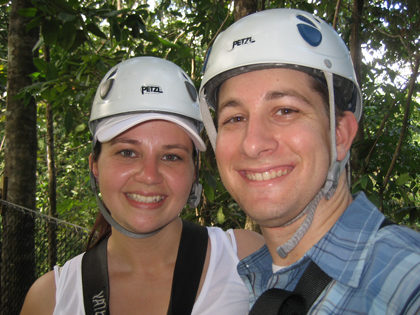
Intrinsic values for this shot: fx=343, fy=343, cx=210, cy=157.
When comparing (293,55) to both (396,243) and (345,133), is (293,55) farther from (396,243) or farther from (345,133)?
(396,243)

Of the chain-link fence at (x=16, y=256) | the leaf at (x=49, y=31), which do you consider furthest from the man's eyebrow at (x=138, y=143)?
the chain-link fence at (x=16, y=256)

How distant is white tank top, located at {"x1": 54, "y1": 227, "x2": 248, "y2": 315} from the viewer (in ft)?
5.52

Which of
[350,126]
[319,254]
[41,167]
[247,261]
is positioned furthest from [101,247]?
[41,167]

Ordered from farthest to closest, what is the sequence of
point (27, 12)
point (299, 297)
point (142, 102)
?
point (27, 12), point (142, 102), point (299, 297)

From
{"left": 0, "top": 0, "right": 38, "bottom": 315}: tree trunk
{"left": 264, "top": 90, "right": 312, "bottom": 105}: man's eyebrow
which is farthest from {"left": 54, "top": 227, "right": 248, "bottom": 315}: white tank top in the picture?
{"left": 0, "top": 0, "right": 38, "bottom": 315}: tree trunk

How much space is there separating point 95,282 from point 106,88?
1128mm

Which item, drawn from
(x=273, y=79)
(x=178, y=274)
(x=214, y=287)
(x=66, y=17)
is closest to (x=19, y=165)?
(x=66, y=17)

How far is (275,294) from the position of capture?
1.14 meters

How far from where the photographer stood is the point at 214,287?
1.75 metres

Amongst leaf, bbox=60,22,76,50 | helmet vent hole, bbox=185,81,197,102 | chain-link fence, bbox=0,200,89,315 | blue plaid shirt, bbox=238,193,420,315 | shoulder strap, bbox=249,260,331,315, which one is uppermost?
leaf, bbox=60,22,76,50

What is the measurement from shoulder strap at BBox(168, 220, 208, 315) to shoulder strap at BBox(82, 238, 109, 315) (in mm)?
372

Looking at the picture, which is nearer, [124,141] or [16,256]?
[124,141]

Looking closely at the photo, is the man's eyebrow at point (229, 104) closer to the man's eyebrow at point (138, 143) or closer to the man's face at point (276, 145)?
the man's face at point (276, 145)

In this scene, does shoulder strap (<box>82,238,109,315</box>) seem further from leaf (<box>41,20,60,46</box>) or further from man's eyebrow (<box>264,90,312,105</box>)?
leaf (<box>41,20,60,46</box>)
